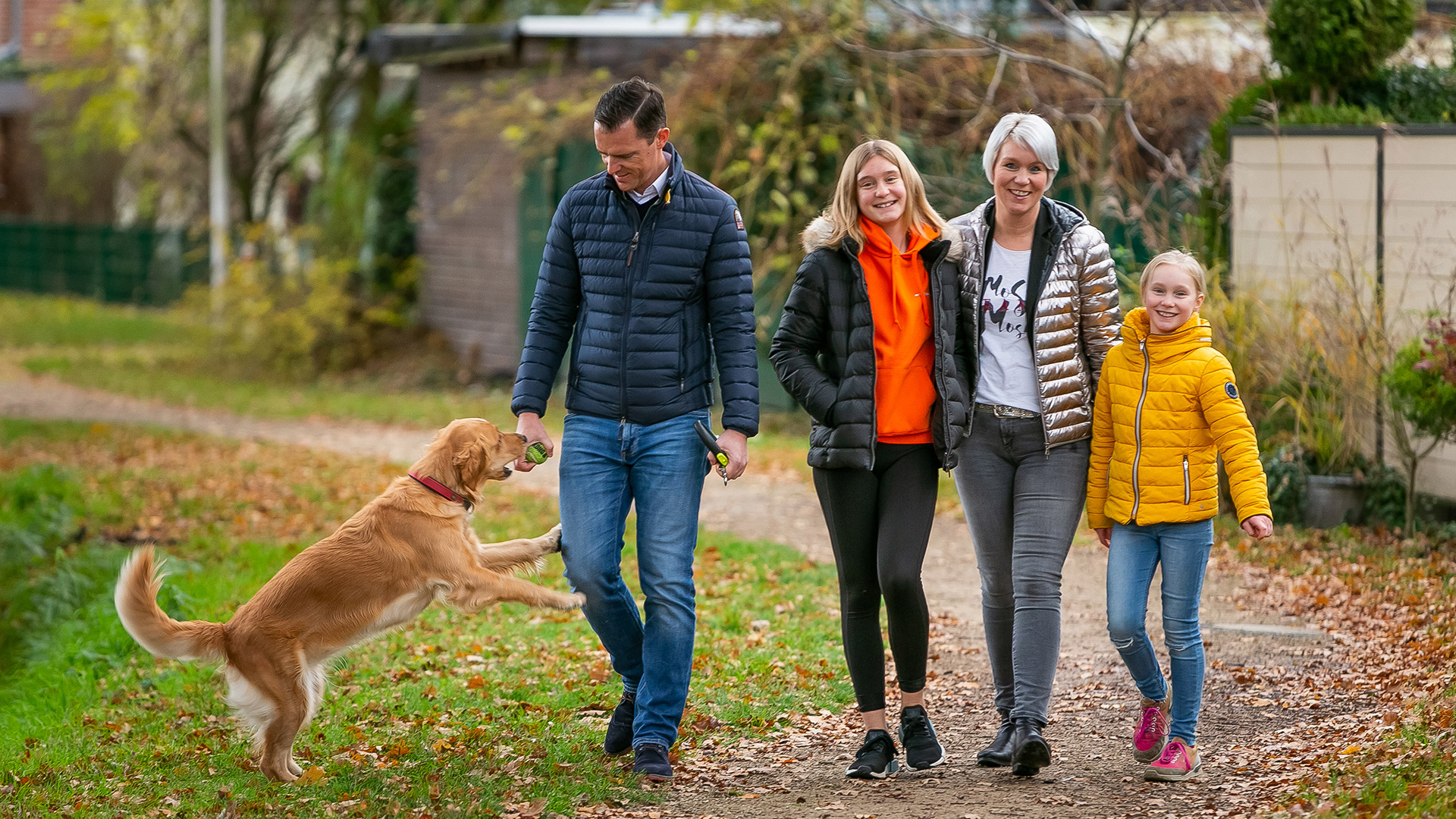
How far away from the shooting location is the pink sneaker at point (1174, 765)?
454 centimetres

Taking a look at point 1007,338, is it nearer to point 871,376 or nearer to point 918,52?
point 871,376

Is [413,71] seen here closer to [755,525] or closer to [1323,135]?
[755,525]

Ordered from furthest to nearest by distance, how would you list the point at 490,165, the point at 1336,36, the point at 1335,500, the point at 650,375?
the point at 490,165 < the point at 1336,36 < the point at 1335,500 < the point at 650,375

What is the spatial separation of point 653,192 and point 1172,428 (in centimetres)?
186

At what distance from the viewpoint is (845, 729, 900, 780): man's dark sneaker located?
4.61m

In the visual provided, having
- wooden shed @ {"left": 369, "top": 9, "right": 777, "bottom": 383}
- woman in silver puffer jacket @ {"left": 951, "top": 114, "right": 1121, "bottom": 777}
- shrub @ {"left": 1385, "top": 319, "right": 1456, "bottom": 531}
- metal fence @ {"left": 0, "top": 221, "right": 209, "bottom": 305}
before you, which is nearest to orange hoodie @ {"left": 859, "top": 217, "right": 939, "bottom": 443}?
woman in silver puffer jacket @ {"left": 951, "top": 114, "right": 1121, "bottom": 777}

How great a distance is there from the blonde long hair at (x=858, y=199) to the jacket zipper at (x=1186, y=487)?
1.07 metres

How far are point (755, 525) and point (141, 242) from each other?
23.1m

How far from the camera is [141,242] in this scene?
28.6 meters

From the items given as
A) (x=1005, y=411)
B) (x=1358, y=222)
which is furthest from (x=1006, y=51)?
(x=1005, y=411)

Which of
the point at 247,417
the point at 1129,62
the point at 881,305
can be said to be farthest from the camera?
the point at 247,417

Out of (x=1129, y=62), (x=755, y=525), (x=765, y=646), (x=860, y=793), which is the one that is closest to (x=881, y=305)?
(x=860, y=793)

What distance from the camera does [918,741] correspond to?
183 inches

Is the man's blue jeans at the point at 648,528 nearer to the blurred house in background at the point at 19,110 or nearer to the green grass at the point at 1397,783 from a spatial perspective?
the green grass at the point at 1397,783
